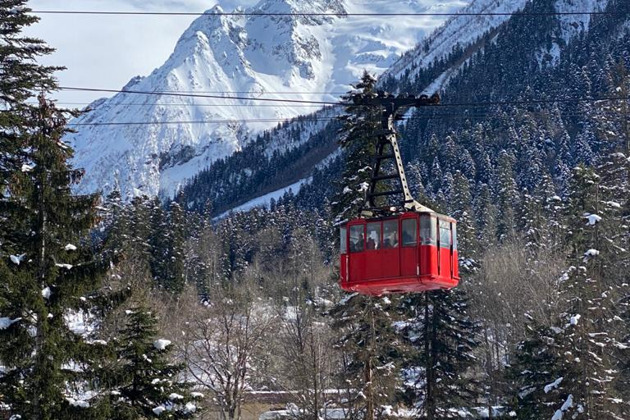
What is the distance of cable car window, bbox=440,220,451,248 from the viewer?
85.8 feet

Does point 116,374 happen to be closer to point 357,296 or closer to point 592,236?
point 357,296

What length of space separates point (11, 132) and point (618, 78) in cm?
3406

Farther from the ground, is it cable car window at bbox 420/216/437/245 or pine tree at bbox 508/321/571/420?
cable car window at bbox 420/216/437/245

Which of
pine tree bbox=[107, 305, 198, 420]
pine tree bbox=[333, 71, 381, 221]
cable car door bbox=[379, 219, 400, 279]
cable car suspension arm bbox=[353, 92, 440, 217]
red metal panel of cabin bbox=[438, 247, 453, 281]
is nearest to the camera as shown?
cable car suspension arm bbox=[353, 92, 440, 217]

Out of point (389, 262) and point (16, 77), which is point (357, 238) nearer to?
point (389, 262)

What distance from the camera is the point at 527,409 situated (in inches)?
1930

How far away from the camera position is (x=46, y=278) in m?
26.1

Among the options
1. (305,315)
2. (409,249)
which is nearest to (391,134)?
(409,249)

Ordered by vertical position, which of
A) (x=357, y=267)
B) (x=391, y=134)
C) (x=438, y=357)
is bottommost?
(x=438, y=357)

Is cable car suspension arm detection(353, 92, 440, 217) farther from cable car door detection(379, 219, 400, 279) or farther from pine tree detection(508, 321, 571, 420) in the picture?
pine tree detection(508, 321, 571, 420)

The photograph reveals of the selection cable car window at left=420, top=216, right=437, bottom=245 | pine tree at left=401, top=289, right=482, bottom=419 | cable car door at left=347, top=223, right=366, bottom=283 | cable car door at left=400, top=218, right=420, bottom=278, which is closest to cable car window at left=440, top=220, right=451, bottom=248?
cable car window at left=420, top=216, right=437, bottom=245

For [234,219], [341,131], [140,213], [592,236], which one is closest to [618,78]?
[592,236]

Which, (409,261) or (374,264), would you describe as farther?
(374,264)

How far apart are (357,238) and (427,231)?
2216 mm
